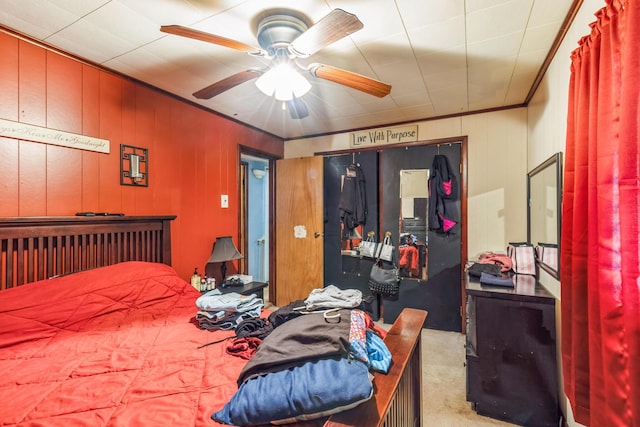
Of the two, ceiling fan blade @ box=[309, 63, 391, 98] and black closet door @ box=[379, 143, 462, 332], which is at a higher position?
ceiling fan blade @ box=[309, 63, 391, 98]

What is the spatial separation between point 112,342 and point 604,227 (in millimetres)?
2189

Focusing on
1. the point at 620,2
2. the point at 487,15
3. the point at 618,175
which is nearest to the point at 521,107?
the point at 487,15

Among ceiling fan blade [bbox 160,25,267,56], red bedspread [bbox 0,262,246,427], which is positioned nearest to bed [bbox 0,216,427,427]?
red bedspread [bbox 0,262,246,427]

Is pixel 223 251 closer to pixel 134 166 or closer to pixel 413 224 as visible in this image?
pixel 134 166

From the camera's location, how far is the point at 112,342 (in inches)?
58.4

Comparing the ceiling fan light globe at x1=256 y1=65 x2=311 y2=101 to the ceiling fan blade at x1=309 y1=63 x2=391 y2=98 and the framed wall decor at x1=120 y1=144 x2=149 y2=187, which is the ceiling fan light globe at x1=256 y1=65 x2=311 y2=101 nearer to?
the ceiling fan blade at x1=309 y1=63 x2=391 y2=98

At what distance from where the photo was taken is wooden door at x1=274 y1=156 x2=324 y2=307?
12.6 feet

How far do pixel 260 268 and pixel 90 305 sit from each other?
3.47 metres

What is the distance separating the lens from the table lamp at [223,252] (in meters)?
2.88

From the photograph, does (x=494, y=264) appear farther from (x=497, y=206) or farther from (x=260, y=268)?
(x=260, y=268)

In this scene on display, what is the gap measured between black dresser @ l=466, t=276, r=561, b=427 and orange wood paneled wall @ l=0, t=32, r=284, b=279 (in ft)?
8.19

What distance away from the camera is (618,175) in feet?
3.18

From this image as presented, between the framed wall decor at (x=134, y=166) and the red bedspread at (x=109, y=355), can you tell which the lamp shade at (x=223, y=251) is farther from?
the framed wall decor at (x=134, y=166)

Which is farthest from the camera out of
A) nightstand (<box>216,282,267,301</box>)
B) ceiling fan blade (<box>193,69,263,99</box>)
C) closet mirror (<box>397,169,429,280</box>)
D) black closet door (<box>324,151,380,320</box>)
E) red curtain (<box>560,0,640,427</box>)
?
black closet door (<box>324,151,380,320</box>)
